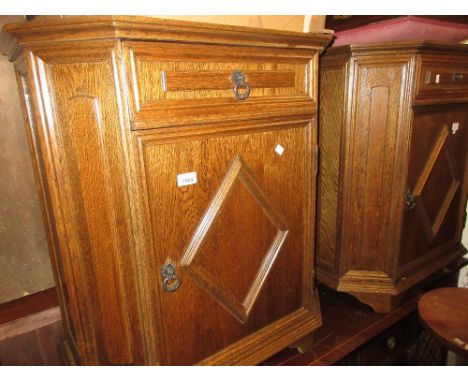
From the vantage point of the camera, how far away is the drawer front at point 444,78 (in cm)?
124

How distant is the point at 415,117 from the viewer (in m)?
1.27

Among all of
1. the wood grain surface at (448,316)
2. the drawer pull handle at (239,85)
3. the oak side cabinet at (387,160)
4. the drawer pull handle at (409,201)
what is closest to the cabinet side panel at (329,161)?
the oak side cabinet at (387,160)

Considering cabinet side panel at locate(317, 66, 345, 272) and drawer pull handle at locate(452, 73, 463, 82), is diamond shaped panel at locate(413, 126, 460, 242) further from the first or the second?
cabinet side panel at locate(317, 66, 345, 272)

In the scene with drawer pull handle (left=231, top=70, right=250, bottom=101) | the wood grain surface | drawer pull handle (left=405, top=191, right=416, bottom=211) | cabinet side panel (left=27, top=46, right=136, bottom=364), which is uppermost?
drawer pull handle (left=231, top=70, right=250, bottom=101)

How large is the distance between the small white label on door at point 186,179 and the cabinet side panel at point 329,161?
2.34 feet

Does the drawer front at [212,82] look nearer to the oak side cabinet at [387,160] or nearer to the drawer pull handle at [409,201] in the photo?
the oak side cabinet at [387,160]

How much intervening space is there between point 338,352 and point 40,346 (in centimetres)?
111

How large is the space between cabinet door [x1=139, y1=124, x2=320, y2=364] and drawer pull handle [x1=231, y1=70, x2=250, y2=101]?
4.1 inches

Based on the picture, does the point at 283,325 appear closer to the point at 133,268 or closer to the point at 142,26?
the point at 133,268

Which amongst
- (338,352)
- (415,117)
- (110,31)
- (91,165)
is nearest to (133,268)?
(91,165)

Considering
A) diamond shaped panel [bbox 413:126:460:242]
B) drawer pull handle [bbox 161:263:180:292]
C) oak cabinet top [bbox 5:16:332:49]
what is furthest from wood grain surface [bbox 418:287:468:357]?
oak cabinet top [bbox 5:16:332:49]

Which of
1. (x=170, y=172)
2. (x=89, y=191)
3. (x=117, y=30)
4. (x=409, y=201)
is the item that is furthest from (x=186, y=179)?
(x=409, y=201)

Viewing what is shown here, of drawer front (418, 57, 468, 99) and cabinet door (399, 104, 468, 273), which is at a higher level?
drawer front (418, 57, 468, 99)

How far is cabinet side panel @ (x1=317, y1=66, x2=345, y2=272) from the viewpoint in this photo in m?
1.31
